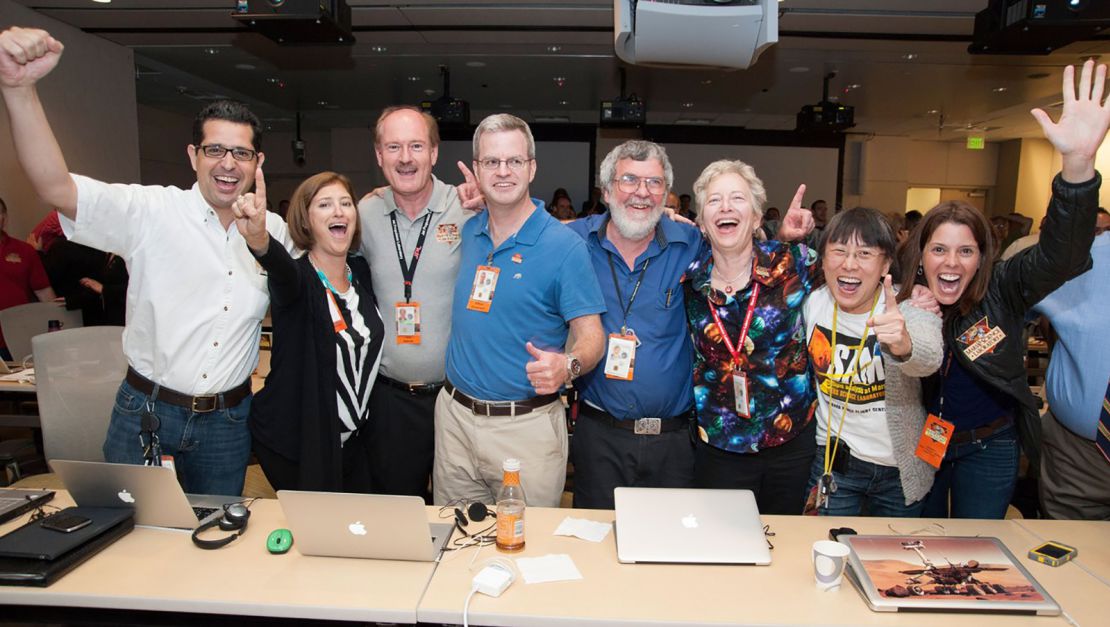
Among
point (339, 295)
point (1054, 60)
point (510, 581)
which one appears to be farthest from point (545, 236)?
point (1054, 60)

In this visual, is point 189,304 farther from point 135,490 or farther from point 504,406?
point 504,406

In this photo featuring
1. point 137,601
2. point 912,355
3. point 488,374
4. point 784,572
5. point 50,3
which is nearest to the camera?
point 137,601

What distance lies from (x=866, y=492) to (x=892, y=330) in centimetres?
59

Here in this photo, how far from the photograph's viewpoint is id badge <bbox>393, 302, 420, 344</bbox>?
8.23 ft

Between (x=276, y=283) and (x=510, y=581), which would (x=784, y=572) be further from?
(x=276, y=283)

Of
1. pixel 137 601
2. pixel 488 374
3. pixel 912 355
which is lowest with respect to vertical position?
pixel 137 601

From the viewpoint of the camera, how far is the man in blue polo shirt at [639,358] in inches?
93.5

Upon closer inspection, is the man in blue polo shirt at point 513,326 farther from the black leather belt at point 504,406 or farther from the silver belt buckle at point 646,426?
the silver belt buckle at point 646,426

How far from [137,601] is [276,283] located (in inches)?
36.2

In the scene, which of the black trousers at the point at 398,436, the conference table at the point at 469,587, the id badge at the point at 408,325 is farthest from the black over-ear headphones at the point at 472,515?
the id badge at the point at 408,325

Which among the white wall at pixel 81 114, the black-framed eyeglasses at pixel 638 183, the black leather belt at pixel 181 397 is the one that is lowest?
the black leather belt at pixel 181 397

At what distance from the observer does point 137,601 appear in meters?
1.56

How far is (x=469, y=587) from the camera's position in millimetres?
1616

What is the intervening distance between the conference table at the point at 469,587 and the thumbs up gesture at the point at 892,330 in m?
0.62
